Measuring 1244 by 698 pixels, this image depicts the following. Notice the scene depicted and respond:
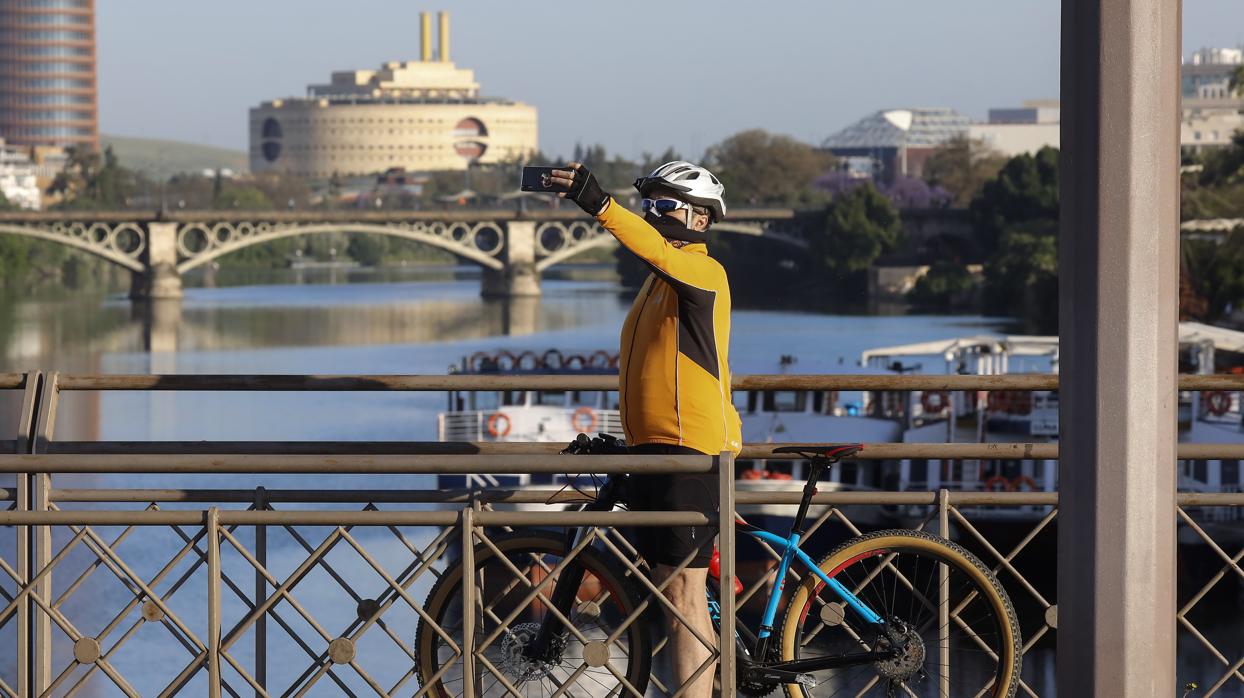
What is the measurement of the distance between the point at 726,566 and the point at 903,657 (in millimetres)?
742

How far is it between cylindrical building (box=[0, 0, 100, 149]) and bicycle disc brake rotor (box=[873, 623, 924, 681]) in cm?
17533

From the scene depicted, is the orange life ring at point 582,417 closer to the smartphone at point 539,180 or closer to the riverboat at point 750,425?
the riverboat at point 750,425

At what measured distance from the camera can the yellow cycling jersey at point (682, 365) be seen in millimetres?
4008

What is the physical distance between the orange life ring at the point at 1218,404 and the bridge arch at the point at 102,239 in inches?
1891

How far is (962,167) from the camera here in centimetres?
10681

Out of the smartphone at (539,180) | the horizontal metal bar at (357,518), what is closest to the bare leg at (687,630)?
the horizontal metal bar at (357,518)

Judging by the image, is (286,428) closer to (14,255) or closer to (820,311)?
(820,311)

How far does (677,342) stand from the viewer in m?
4.03

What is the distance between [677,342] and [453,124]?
584 feet

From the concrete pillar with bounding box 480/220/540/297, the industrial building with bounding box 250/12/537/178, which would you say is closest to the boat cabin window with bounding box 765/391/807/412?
the concrete pillar with bounding box 480/220/540/297

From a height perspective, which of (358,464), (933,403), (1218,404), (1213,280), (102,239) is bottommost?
(933,403)

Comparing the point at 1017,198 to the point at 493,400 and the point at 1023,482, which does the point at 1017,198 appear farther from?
the point at 1023,482

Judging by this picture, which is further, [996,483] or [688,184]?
[996,483]

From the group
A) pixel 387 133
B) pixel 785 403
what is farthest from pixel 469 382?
pixel 387 133
